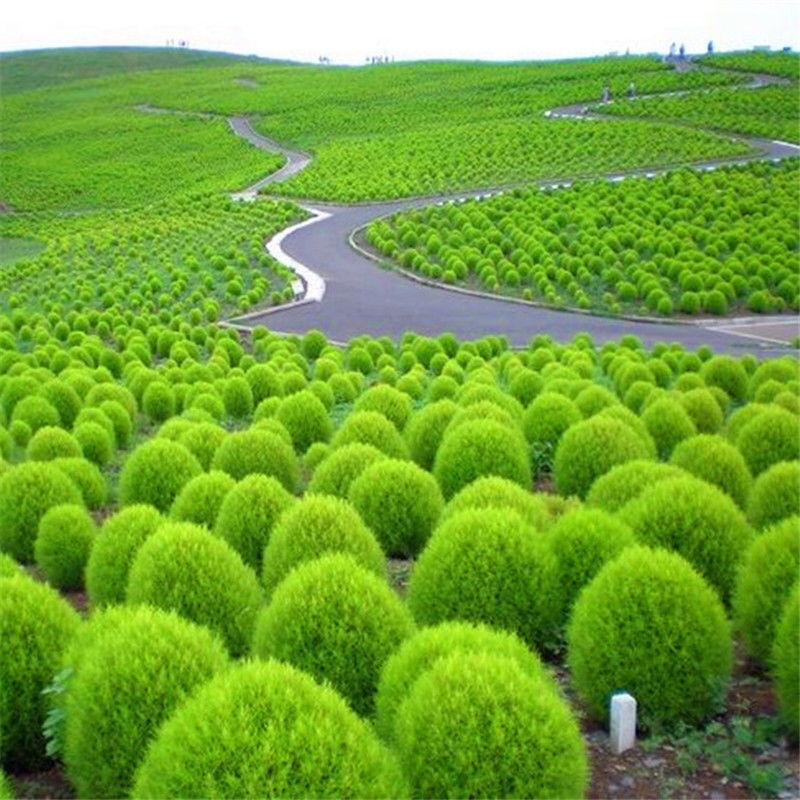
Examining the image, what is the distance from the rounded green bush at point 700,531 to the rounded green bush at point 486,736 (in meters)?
2.85

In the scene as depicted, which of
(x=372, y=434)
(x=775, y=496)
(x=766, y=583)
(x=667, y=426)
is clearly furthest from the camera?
(x=667, y=426)

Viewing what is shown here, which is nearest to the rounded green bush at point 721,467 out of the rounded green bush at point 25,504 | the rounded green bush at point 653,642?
Answer: the rounded green bush at point 653,642

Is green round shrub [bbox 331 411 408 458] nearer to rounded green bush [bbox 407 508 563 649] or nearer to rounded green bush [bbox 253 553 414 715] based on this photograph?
rounded green bush [bbox 407 508 563 649]

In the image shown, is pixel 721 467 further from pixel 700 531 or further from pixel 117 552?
pixel 117 552

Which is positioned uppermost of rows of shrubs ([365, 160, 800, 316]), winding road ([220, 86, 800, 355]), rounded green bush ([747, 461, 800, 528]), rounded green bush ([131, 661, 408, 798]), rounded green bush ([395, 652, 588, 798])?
rounded green bush ([131, 661, 408, 798])

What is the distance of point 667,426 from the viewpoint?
37.9 feet

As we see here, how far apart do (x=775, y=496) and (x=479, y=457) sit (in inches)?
109

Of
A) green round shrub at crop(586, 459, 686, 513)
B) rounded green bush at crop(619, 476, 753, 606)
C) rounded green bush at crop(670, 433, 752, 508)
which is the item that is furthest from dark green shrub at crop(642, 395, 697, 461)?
rounded green bush at crop(619, 476, 753, 606)

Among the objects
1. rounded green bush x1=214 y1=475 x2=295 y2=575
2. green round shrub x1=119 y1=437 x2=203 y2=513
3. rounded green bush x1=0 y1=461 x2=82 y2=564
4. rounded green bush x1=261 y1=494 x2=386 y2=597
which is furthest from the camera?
green round shrub x1=119 y1=437 x2=203 y2=513

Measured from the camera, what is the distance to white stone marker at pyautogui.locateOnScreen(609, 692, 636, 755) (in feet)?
18.5

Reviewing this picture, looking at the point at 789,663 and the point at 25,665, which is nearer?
the point at 789,663

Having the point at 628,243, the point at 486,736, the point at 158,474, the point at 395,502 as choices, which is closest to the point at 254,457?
the point at 158,474

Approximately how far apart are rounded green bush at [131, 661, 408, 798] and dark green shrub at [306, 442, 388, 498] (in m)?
5.30

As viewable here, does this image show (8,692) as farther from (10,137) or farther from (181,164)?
(10,137)
